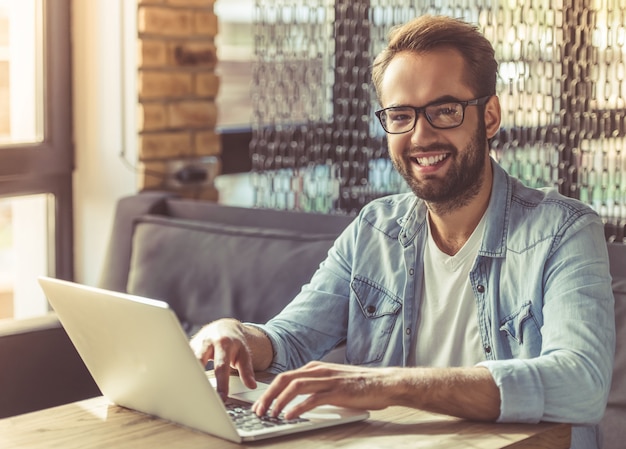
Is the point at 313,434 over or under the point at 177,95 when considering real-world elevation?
under

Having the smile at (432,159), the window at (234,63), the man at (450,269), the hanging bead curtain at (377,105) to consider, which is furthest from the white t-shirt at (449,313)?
the window at (234,63)

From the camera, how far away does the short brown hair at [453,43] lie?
6.15 ft

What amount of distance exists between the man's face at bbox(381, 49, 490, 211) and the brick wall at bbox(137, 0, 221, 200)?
1560 millimetres

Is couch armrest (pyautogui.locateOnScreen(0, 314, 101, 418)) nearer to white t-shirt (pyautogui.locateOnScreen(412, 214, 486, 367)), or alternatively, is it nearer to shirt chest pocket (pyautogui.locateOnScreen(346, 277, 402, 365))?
shirt chest pocket (pyautogui.locateOnScreen(346, 277, 402, 365))

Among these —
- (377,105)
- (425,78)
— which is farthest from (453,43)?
(377,105)

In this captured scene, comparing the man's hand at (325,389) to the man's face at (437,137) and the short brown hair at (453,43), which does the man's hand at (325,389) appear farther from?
the short brown hair at (453,43)

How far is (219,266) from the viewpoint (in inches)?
109

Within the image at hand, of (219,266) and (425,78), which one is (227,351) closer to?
(425,78)

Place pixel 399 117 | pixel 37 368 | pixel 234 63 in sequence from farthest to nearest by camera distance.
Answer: pixel 234 63 → pixel 37 368 → pixel 399 117

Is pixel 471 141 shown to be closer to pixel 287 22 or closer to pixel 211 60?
pixel 287 22

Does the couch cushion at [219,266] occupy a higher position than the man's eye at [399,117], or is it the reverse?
the man's eye at [399,117]

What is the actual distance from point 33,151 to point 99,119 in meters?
0.24

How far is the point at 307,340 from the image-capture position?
1.96 metres

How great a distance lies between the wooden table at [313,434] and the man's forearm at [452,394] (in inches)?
0.8
